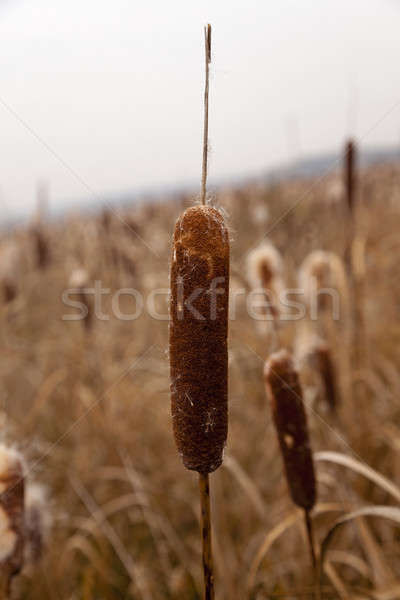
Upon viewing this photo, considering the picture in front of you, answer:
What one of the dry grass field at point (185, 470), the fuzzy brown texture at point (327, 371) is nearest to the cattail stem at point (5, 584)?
the dry grass field at point (185, 470)

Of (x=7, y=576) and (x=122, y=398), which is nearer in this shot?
(x=7, y=576)

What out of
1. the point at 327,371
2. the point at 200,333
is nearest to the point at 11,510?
the point at 200,333

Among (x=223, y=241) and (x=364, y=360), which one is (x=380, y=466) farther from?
(x=223, y=241)

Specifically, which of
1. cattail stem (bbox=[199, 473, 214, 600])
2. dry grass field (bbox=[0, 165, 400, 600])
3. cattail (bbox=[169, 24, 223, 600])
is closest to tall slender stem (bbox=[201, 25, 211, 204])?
cattail (bbox=[169, 24, 223, 600])

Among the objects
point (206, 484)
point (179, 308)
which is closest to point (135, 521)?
point (206, 484)

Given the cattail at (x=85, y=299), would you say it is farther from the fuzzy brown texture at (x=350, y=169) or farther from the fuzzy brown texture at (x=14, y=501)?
the fuzzy brown texture at (x=14, y=501)

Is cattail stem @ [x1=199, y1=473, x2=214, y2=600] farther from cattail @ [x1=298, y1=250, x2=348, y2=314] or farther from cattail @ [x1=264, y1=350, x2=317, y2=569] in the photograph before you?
cattail @ [x1=298, y1=250, x2=348, y2=314]
